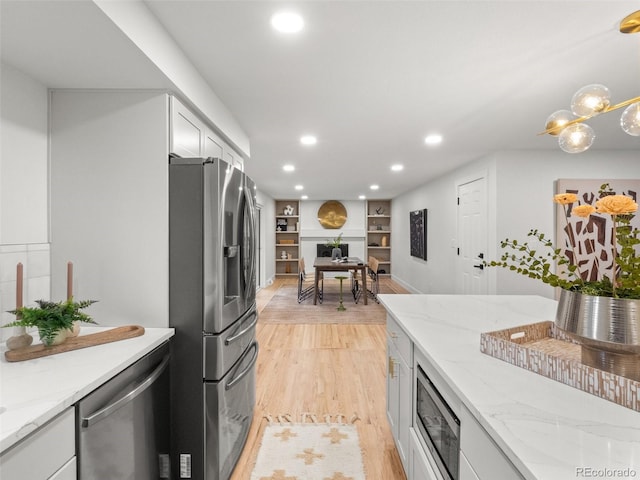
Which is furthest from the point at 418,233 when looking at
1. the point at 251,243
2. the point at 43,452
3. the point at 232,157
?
the point at 43,452

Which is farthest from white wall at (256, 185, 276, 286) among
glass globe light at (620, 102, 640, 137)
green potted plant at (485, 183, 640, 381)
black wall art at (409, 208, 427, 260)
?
green potted plant at (485, 183, 640, 381)

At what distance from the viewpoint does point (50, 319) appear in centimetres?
130

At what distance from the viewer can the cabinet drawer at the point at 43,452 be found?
81cm

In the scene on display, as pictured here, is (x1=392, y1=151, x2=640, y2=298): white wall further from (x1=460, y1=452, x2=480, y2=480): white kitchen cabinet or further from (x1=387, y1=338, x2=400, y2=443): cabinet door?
(x1=460, y1=452, x2=480, y2=480): white kitchen cabinet

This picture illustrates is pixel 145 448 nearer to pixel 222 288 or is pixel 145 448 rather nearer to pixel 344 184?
pixel 222 288

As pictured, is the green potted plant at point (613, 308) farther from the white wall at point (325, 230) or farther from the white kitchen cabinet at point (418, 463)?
the white wall at point (325, 230)

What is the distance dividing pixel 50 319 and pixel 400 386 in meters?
1.62

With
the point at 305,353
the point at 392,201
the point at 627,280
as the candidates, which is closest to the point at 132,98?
the point at 627,280

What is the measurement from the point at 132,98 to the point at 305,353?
2891mm

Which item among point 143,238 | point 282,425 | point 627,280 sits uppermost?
point 143,238

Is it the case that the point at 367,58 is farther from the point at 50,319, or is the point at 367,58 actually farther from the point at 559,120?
the point at 50,319

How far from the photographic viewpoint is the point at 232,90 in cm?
228

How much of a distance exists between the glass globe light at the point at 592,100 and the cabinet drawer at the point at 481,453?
1.47 meters

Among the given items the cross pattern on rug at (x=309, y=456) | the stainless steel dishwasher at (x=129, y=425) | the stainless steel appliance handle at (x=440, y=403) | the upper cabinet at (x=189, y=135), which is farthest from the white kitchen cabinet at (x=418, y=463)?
the upper cabinet at (x=189, y=135)
